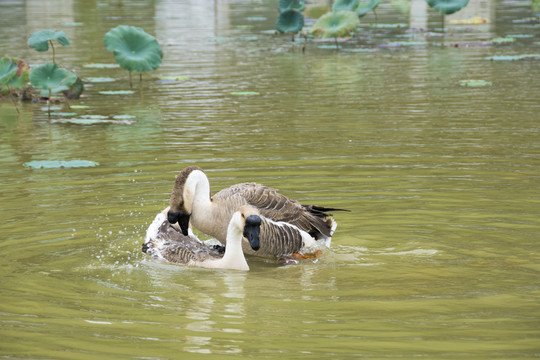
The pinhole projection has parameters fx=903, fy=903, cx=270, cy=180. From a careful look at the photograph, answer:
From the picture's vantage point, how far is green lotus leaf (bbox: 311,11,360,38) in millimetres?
23578

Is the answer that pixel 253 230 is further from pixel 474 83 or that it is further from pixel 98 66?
pixel 98 66

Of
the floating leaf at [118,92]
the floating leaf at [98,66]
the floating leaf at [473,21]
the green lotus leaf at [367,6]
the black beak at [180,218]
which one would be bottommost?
the black beak at [180,218]

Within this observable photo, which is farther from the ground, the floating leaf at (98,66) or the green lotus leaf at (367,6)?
the green lotus leaf at (367,6)

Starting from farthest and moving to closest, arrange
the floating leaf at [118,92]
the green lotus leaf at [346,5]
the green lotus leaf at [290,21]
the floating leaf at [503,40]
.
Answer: the green lotus leaf at [346,5], the green lotus leaf at [290,21], the floating leaf at [503,40], the floating leaf at [118,92]

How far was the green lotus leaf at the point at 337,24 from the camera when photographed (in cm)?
2358

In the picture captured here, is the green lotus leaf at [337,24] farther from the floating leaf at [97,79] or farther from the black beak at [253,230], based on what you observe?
the black beak at [253,230]

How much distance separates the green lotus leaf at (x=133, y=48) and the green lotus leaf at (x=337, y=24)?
7.53 m

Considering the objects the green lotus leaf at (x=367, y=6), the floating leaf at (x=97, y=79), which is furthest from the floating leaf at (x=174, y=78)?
the green lotus leaf at (x=367, y=6)

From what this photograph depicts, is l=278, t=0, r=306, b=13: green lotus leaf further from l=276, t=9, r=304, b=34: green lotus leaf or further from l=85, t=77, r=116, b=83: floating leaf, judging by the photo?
l=85, t=77, r=116, b=83: floating leaf

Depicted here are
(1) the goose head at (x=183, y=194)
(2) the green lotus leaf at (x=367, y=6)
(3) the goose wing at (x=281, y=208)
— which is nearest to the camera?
(1) the goose head at (x=183, y=194)

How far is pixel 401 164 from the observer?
11.2 meters

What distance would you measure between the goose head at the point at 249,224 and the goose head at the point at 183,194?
0.50 meters

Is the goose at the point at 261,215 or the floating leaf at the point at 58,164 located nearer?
the goose at the point at 261,215

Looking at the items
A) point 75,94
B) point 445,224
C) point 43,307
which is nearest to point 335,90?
point 75,94
